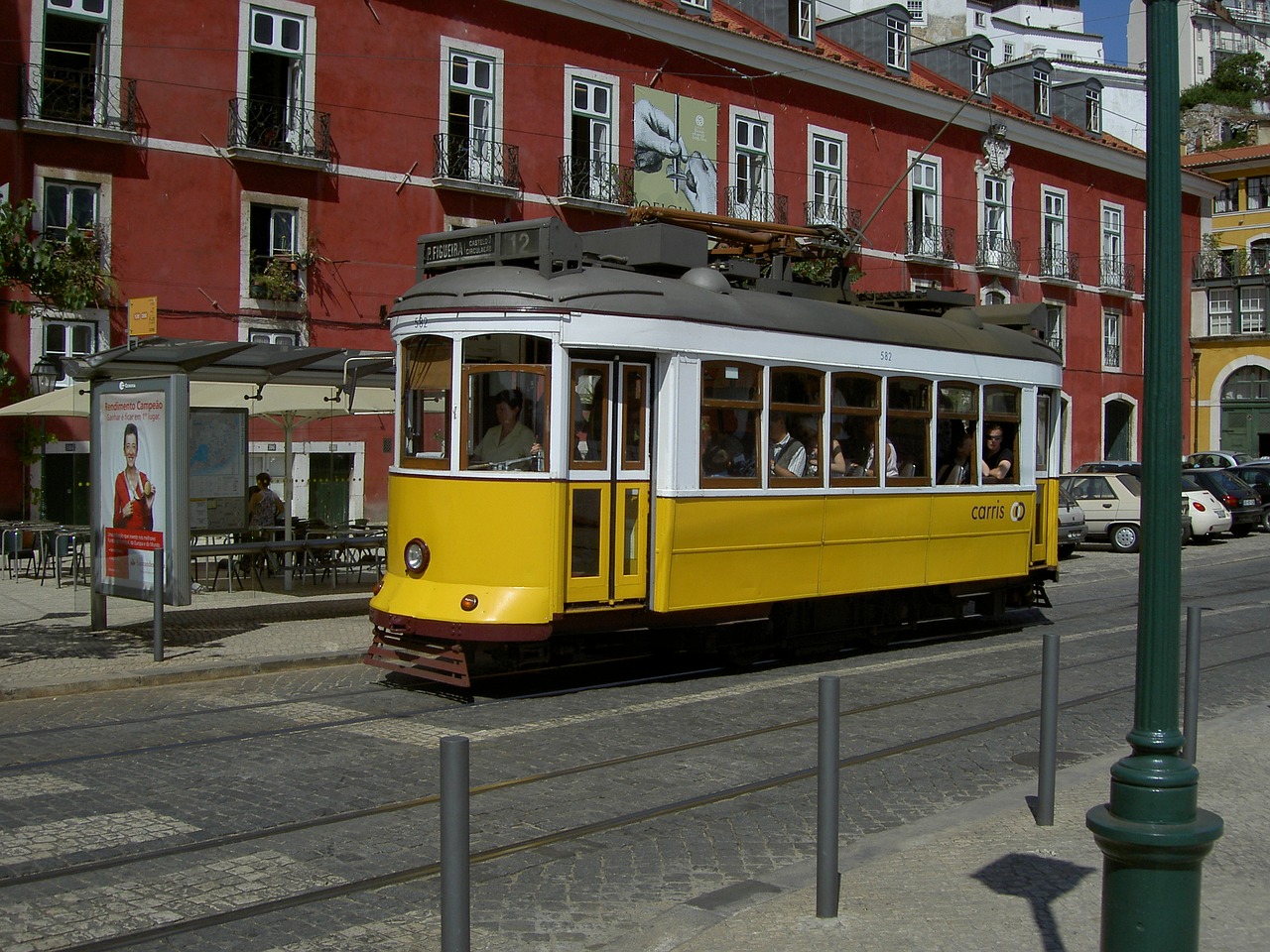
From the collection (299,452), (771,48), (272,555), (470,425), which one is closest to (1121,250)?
(771,48)

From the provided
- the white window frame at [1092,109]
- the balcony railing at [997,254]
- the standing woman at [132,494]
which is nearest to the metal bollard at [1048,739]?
the standing woman at [132,494]

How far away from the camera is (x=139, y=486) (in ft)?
43.3

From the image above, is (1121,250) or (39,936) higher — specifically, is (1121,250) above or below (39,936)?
above

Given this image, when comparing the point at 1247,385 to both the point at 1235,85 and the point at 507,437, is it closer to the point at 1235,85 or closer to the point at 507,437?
the point at 1235,85

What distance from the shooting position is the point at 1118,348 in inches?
1796

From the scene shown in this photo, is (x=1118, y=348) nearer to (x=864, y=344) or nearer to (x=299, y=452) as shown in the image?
(x=299, y=452)

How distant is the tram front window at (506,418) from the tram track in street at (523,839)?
2.69m

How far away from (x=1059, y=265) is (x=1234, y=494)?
1395 cm

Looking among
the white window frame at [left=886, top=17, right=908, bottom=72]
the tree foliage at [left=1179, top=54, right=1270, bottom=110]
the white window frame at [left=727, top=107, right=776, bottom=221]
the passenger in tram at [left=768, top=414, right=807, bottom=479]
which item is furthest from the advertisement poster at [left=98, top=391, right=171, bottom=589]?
the tree foliage at [left=1179, top=54, right=1270, bottom=110]

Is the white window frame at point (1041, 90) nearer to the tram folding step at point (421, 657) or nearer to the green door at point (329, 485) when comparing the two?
the green door at point (329, 485)

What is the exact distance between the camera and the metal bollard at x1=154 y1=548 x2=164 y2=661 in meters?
12.0

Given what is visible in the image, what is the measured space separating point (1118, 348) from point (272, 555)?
1378 inches

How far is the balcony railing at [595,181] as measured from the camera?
2911 cm

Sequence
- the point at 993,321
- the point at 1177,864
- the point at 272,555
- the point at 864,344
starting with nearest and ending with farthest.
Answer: the point at 1177,864 → the point at 864,344 → the point at 993,321 → the point at 272,555
